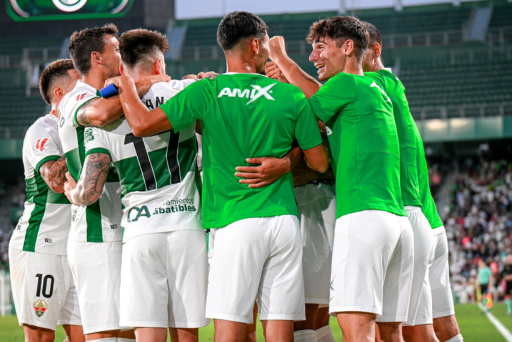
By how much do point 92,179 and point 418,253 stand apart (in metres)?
2.15

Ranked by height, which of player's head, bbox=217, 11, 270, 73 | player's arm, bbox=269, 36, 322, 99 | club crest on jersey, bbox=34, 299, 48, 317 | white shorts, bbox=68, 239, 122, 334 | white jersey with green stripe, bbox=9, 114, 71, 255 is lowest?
club crest on jersey, bbox=34, 299, 48, 317

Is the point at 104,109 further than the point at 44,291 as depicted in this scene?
No

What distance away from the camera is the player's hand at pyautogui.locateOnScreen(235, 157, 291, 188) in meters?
3.40

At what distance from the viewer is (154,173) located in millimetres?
3623

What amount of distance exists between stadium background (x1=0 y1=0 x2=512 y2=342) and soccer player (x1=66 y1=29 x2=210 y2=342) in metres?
19.7

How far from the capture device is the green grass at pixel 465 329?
1030cm

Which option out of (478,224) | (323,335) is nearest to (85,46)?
(323,335)

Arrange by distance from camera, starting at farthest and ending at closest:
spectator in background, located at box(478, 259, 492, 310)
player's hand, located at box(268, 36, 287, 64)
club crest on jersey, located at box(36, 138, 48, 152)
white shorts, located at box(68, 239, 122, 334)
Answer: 1. spectator in background, located at box(478, 259, 492, 310)
2. club crest on jersey, located at box(36, 138, 48, 152)
3. player's hand, located at box(268, 36, 287, 64)
4. white shorts, located at box(68, 239, 122, 334)

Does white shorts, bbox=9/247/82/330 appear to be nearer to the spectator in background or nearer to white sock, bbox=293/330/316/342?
white sock, bbox=293/330/316/342

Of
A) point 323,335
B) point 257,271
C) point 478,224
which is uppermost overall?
point 257,271

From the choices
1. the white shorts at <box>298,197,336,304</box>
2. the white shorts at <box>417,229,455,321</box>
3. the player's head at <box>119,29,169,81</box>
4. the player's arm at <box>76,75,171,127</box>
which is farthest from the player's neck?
the white shorts at <box>417,229,455,321</box>

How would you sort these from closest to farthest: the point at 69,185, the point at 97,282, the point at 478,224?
the point at 97,282 < the point at 69,185 < the point at 478,224

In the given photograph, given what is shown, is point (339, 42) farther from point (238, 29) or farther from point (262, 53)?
point (238, 29)

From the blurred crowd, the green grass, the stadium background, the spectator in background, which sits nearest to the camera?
the green grass
